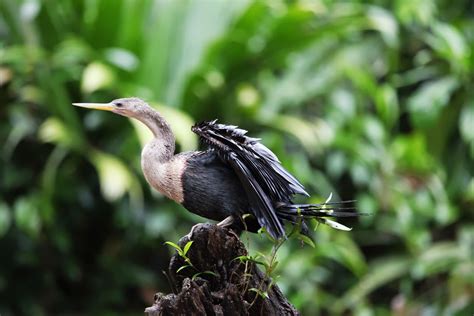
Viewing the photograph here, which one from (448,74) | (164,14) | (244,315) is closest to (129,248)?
(164,14)

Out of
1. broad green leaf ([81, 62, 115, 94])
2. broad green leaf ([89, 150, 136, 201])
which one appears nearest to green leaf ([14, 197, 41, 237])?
broad green leaf ([89, 150, 136, 201])

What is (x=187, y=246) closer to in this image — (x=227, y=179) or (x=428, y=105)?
(x=227, y=179)

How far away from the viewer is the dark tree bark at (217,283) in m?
1.99

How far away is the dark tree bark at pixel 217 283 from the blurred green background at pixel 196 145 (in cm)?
265

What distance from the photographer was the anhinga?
6.59ft

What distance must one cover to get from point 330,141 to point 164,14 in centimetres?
137

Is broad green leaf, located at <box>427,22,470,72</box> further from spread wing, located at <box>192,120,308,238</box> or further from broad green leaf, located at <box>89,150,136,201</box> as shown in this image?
spread wing, located at <box>192,120,308,238</box>

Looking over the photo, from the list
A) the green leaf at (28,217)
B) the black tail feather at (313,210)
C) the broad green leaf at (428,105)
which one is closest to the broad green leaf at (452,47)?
the broad green leaf at (428,105)

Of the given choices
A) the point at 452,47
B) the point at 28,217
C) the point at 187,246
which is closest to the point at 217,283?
the point at 187,246

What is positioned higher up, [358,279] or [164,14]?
[164,14]

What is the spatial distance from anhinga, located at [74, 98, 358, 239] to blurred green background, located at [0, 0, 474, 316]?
2595mm

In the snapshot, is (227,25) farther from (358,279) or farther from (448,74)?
(358,279)

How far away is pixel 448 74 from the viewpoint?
551 cm

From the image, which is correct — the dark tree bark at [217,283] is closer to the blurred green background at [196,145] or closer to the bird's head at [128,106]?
the bird's head at [128,106]
